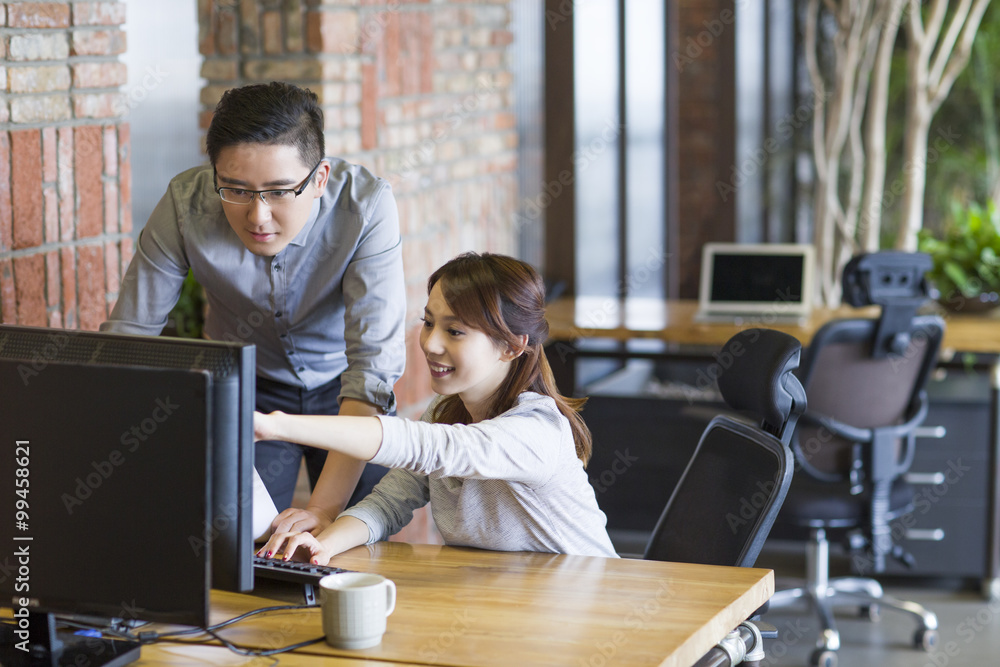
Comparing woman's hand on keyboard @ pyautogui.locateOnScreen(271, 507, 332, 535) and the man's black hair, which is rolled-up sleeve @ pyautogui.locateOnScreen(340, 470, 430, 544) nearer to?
woman's hand on keyboard @ pyautogui.locateOnScreen(271, 507, 332, 535)

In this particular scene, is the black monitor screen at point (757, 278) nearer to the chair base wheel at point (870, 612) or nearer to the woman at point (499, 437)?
the chair base wheel at point (870, 612)

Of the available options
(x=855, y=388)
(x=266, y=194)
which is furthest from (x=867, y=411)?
(x=266, y=194)

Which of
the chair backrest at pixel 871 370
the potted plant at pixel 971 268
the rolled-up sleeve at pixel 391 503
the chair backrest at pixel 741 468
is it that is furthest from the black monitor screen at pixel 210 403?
the potted plant at pixel 971 268

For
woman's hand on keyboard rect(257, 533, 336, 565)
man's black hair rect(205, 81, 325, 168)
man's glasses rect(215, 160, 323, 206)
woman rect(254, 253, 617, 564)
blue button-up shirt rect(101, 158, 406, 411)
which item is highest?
man's black hair rect(205, 81, 325, 168)

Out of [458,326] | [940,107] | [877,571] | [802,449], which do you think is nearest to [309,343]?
[458,326]

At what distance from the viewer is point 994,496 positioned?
11.4ft

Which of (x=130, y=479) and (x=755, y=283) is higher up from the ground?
(x=755, y=283)

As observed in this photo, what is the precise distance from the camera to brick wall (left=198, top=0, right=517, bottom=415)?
2.96 m

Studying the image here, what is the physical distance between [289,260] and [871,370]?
71.4 inches

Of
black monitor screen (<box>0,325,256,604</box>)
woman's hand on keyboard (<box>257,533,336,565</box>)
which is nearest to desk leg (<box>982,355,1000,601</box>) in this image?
woman's hand on keyboard (<box>257,533,336,565</box>)

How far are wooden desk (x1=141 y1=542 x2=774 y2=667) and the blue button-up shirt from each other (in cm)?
38

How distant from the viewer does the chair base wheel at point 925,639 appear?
315 centimetres

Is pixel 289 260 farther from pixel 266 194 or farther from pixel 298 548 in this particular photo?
pixel 298 548

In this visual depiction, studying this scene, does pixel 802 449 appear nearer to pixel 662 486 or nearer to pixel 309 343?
pixel 662 486
